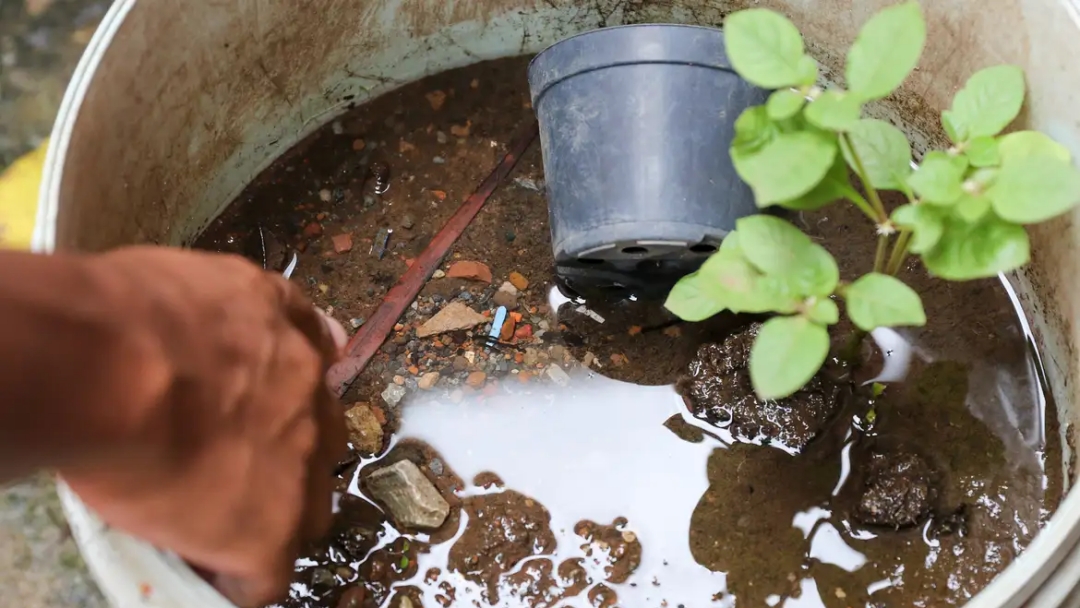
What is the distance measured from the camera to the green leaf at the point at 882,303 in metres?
0.81

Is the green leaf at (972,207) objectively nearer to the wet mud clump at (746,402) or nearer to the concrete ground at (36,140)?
the wet mud clump at (746,402)

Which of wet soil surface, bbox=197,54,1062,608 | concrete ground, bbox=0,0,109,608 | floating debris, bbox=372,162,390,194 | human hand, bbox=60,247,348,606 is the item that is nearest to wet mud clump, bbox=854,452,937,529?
wet soil surface, bbox=197,54,1062,608

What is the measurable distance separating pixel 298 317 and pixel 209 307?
0.15m

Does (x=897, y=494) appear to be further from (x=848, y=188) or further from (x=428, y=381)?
(x=428, y=381)

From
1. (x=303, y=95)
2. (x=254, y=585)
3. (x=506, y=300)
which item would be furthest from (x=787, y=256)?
(x=303, y=95)

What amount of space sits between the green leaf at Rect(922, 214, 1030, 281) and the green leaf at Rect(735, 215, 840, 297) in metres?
0.12

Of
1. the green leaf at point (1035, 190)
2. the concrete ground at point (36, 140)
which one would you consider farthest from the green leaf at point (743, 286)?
the concrete ground at point (36, 140)

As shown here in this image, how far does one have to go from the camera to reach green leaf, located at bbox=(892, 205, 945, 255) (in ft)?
2.77

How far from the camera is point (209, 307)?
2.15 ft

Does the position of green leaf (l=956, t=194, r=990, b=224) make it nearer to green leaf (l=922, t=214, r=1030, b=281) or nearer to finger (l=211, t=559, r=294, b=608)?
green leaf (l=922, t=214, r=1030, b=281)

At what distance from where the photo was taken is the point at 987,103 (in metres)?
Result: 0.93

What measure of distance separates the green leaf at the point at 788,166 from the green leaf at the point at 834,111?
0.08 feet

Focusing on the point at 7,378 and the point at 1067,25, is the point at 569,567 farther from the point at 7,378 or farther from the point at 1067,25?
the point at 1067,25

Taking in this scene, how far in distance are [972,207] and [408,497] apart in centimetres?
75
